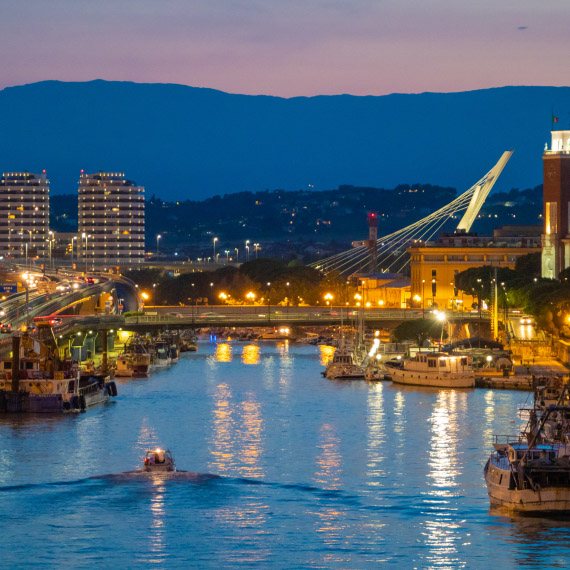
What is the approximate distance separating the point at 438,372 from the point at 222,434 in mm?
12346

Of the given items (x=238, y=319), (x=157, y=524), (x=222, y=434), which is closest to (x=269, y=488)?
(x=157, y=524)

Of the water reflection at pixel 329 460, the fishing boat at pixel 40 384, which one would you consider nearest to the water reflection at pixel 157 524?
the water reflection at pixel 329 460

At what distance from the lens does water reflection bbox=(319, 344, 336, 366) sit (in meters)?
59.8

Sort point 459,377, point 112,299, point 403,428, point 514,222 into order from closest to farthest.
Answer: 1. point 403,428
2. point 459,377
3. point 112,299
4. point 514,222

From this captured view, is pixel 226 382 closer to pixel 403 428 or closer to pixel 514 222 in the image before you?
pixel 403 428

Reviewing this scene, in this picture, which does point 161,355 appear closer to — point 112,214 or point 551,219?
point 551,219

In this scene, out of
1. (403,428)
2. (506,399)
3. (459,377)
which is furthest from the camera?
(459,377)

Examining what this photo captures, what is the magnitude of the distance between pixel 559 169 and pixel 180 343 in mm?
14631

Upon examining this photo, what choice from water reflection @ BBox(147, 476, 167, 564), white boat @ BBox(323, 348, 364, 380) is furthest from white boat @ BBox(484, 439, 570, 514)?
white boat @ BBox(323, 348, 364, 380)

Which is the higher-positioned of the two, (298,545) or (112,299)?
(112,299)

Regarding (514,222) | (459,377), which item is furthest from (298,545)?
(514,222)

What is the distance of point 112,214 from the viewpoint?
153 metres

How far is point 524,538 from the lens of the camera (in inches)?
1046

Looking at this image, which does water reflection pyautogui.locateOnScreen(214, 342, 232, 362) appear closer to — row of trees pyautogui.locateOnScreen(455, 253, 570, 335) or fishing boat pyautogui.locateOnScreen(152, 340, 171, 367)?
fishing boat pyautogui.locateOnScreen(152, 340, 171, 367)
